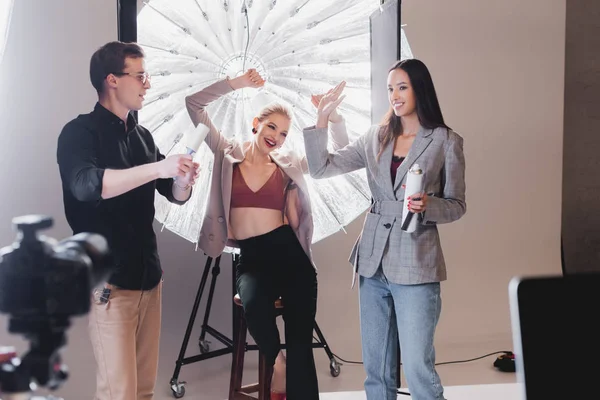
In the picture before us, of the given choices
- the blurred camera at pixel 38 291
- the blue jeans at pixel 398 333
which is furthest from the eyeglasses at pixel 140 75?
the blurred camera at pixel 38 291

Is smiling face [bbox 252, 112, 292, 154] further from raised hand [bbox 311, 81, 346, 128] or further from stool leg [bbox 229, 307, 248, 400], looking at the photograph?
stool leg [bbox 229, 307, 248, 400]

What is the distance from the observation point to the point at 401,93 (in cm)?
225

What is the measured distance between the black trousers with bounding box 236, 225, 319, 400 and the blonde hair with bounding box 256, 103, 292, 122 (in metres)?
0.43

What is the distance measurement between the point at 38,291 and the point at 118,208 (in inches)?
58.0

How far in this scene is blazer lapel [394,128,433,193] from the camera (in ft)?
7.26

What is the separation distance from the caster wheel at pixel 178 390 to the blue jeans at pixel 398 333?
1.09 m

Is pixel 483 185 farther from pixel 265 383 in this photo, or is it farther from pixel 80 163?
pixel 80 163

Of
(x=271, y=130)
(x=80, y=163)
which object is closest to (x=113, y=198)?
(x=80, y=163)

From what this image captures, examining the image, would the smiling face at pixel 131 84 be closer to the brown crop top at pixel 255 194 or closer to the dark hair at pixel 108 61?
the dark hair at pixel 108 61

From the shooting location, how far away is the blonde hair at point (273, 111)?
8.05ft

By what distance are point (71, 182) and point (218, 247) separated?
75cm

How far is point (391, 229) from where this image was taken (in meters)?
2.26

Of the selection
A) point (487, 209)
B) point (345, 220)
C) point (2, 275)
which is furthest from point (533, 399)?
point (487, 209)

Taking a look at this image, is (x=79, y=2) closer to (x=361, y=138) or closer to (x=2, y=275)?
(x=361, y=138)
